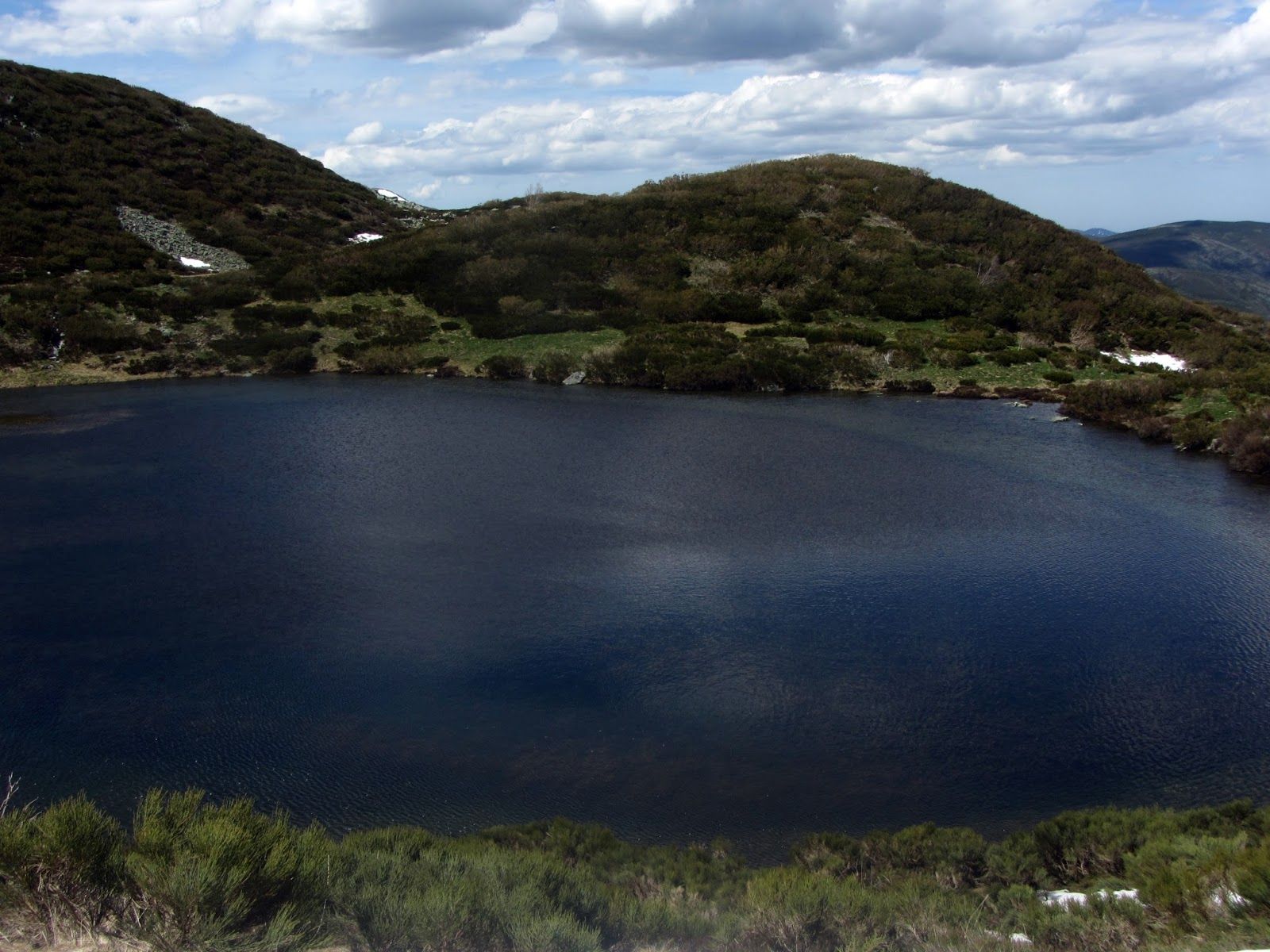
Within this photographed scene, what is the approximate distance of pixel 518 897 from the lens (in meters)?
6.22

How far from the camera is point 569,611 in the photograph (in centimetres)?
1359

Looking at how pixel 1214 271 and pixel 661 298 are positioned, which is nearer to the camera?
pixel 661 298

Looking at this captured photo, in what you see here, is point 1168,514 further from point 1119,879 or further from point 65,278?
point 65,278

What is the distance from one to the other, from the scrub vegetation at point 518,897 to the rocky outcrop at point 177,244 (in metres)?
46.4

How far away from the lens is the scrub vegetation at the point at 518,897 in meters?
5.81

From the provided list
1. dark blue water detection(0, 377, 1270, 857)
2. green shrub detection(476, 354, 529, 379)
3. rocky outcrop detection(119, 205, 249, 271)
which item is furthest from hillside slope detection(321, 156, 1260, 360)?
dark blue water detection(0, 377, 1270, 857)

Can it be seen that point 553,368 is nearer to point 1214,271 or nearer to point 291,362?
point 291,362

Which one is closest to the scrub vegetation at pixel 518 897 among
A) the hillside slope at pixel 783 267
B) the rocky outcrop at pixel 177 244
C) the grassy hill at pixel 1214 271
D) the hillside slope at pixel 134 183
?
the hillside slope at pixel 783 267

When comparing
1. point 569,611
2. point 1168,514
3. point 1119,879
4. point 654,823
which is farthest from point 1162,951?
point 1168,514

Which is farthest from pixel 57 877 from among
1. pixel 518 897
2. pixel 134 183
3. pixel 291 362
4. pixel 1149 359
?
pixel 134 183

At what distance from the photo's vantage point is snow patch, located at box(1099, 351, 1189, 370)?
3425cm

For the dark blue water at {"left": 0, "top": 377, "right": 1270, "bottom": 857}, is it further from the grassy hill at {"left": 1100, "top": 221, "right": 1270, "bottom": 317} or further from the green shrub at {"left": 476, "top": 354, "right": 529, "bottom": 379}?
the grassy hill at {"left": 1100, "top": 221, "right": 1270, "bottom": 317}

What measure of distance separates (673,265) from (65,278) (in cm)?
2630

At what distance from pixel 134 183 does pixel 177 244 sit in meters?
Answer: 8.54
